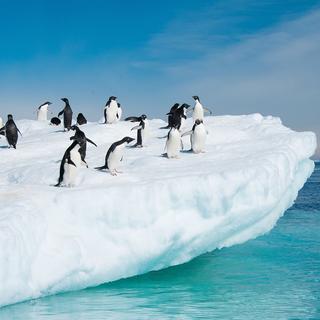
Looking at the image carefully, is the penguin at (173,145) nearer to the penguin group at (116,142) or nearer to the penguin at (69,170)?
the penguin group at (116,142)

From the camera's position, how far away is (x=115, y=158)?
1187 cm

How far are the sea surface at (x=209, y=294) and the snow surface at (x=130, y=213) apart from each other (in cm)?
32

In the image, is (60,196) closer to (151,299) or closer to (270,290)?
(151,299)

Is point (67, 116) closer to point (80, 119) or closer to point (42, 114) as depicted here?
point (80, 119)

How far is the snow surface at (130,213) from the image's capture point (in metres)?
8.59

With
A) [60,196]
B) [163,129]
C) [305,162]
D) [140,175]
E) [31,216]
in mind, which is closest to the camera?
[31,216]

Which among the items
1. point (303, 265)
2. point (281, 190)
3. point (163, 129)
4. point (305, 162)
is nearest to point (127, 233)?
point (281, 190)

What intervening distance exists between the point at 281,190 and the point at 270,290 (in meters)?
2.73

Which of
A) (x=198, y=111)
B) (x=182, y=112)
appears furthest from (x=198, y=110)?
(x=182, y=112)

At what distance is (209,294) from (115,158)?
11.3 ft

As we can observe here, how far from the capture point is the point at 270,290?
34.2 feet

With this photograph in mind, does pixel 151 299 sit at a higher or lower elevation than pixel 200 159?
lower

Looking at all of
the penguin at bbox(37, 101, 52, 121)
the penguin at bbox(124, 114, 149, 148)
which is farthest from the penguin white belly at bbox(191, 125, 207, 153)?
the penguin at bbox(37, 101, 52, 121)

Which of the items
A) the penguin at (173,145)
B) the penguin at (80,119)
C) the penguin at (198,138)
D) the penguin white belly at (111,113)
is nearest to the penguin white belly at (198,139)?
the penguin at (198,138)
